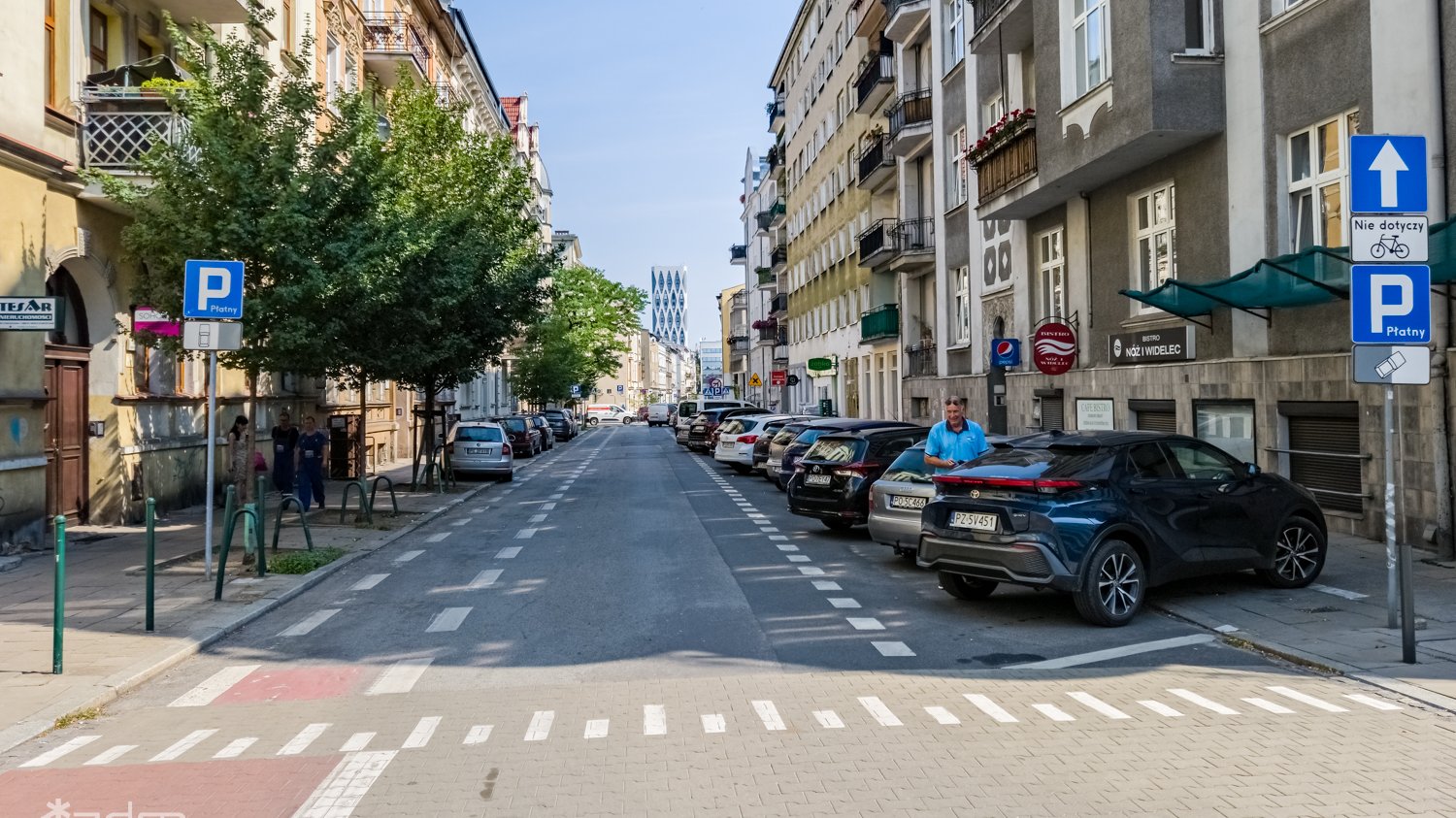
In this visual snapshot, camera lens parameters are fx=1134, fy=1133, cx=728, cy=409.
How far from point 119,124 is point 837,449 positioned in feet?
36.3

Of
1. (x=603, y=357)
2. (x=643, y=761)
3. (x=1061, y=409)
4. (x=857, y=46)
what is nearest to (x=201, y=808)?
(x=643, y=761)

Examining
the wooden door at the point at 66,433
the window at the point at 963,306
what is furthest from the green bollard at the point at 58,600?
the window at the point at 963,306

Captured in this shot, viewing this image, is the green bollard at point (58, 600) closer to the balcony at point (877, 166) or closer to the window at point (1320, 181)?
the window at point (1320, 181)

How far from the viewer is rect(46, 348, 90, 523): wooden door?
623 inches

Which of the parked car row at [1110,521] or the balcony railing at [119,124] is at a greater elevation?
the balcony railing at [119,124]

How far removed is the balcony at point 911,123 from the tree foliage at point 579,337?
31760 mm

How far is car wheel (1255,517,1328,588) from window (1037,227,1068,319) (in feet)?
38.0

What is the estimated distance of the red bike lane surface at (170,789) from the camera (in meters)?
5.09

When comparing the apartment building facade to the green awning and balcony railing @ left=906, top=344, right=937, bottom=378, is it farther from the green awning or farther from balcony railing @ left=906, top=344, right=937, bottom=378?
balcony railing @ left=906, top=344, right=937, bottom=378

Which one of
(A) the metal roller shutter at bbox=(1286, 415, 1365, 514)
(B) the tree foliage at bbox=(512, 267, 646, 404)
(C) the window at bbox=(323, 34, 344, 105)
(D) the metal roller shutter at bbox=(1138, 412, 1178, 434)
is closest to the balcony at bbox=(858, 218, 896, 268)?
(C) the window at bbox=(323, 34, 344, 105)

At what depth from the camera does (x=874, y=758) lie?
5.63 metres

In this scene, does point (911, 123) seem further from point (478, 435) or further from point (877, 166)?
point (478, 435)

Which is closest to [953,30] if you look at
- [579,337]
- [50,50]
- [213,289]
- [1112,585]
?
[50,50]

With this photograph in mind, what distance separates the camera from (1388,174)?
318 inches
